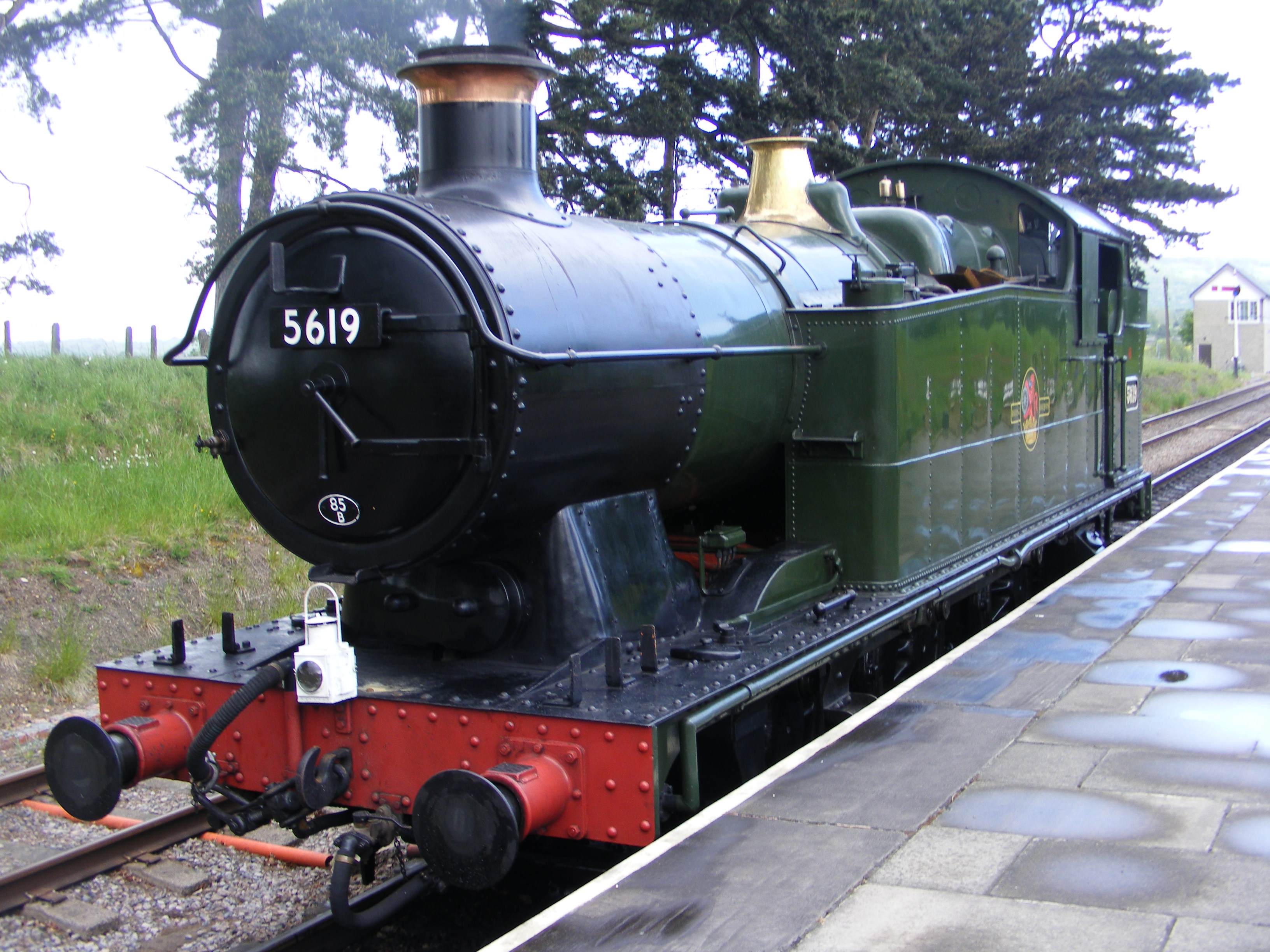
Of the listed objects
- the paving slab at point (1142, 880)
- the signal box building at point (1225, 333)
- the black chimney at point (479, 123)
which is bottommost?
the paving slab at point (1142, 880)

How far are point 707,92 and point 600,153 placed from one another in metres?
1.84

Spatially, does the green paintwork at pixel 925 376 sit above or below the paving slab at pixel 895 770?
above

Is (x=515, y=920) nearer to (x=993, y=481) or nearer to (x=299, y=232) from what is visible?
(x=299, y=232)

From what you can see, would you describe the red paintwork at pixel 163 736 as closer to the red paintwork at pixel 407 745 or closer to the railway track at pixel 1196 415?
the red paintwork at pixel 407 745

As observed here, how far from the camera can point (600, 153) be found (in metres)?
17.3

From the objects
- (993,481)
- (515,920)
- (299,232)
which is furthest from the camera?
(993,481)

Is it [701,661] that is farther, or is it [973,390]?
[973,390]

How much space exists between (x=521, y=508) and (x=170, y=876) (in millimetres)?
2173

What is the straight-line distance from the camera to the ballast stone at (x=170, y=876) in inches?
179

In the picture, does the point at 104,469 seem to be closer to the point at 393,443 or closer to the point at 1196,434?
the point at 393,443

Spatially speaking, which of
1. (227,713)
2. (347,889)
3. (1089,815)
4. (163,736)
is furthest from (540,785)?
(1089,815)

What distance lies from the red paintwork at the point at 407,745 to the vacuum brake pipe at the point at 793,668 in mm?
237

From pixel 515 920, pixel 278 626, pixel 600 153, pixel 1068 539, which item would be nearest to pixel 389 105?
pixel 600 153

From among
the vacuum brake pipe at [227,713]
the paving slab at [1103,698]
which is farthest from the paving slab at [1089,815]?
the vacuum brake pipe at [227,713]
